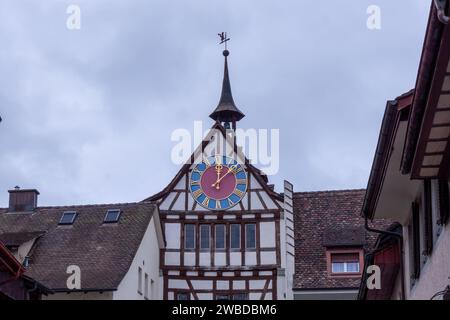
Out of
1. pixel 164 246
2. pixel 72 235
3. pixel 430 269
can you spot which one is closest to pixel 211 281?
pixel 164 246

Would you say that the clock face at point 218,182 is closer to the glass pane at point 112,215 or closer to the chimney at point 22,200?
the glass pane at point 112,215

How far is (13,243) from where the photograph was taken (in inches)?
1428

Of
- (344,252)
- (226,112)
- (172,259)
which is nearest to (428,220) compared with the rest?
(344,252)

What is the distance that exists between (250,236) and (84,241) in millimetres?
6063

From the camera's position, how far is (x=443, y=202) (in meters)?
11.7

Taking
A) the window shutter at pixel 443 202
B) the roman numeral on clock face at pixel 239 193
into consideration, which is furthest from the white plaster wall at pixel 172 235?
the window shutter at pixel 443 202

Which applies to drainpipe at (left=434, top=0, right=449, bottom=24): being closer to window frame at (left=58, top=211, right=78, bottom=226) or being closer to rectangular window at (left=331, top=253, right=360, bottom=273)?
rectangular window at (left=331, top=253, right=360, bottom=273)

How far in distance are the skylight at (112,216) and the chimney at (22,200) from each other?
3358 mm

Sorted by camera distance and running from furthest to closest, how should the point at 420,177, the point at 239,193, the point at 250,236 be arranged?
the point at 239,193, the point at 250,236, the point at 420,177

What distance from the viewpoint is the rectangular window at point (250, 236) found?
3778 cm

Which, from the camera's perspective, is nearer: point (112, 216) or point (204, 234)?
point (204, 234)

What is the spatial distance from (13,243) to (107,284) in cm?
514

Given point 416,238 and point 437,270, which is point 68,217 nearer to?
point 416,238
